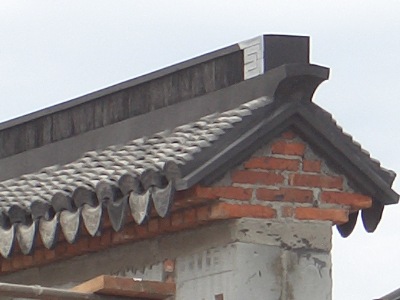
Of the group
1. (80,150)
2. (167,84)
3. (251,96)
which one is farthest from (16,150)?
(251,96)

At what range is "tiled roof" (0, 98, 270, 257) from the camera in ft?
25.0

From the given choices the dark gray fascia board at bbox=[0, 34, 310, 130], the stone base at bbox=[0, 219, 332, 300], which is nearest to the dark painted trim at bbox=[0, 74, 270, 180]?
the dark gray fascia board at bbox=[0, 34, 310, 130]

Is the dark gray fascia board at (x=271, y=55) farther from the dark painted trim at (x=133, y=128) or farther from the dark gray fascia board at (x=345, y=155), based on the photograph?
the dark gray fascia board at (x=345, y=155)

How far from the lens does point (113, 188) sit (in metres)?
7.74

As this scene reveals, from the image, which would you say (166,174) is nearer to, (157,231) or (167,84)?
(157,231)

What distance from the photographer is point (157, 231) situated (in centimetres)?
809

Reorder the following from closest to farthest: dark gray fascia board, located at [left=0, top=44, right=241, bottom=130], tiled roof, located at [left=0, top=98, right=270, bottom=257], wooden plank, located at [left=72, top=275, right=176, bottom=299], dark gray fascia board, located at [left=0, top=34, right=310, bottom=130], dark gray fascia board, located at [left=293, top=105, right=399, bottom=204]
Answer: wooden plank, located at [left=72, top=275, right=176, bottom=299]
tiled roof, located at [left=0, top=98, right=270, bottom=257]
dark gray fascia board, located at [left=293, top=105, right=399, bottom=204]
dark gray fascia board, located at [left=0, top=34, right=310, bottom=130]
dark gray fascia board, located at [left=0, top=44, right=241, bottom=130]

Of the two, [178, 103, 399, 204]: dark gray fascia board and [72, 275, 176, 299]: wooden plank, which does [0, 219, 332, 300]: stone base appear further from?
[72, 275, 176, 299]: wooden plank

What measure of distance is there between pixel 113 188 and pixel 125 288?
5.67ft

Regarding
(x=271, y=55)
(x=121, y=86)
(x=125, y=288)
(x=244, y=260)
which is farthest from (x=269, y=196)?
(x=125, y=288)

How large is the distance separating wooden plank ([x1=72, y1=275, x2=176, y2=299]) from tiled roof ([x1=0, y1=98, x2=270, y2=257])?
1.36 m

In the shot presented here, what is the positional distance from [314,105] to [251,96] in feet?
1.14

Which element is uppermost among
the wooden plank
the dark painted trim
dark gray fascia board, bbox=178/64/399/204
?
the dark painted trim

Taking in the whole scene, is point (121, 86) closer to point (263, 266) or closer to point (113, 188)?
point (113, 188)
